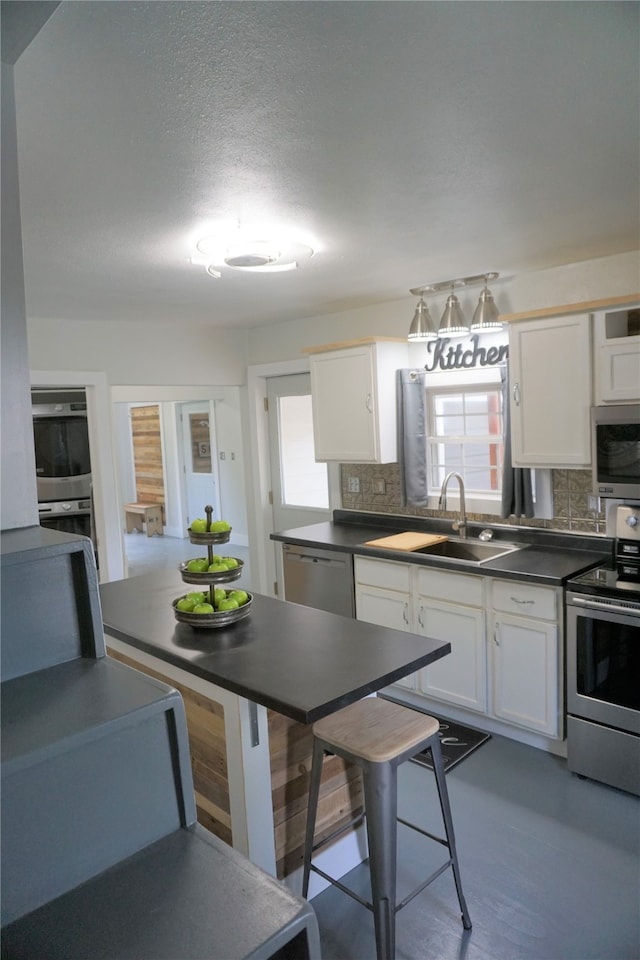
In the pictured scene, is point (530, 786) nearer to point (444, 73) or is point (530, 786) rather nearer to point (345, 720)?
point (345, 720)

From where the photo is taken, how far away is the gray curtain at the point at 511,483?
143 inches

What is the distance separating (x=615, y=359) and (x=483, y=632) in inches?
58.6

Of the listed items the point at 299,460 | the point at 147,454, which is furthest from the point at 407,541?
the point at 147,454

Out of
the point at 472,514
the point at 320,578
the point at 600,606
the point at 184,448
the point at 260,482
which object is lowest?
the point at 320,578

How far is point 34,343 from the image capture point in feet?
14.1

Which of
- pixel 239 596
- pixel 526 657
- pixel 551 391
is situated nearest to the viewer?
pixel 239 596

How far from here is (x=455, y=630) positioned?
3.47 m

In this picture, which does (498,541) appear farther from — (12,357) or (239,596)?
(12,357)

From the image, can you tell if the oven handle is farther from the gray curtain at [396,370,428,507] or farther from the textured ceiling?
the textured ceiling

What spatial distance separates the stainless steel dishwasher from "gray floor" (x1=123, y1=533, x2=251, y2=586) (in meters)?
2.82

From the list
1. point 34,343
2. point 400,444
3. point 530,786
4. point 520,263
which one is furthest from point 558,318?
point 34,343

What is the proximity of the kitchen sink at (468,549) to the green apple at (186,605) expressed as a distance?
1700mm

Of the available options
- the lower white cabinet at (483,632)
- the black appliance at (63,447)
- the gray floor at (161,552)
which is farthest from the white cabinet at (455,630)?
the gray floor at (161,552)

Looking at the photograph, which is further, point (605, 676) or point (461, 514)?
point (461, 514)
